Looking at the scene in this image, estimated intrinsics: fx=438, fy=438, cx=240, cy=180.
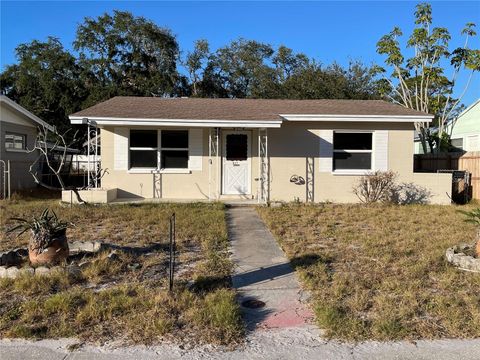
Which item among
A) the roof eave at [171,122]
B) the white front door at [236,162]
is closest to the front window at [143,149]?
the roof eave at [171,122]

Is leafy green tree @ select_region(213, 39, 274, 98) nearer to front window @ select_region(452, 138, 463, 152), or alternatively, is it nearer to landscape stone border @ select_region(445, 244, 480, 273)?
front window @ select_region(452, 138, 463, 152)

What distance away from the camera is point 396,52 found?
2147 cm

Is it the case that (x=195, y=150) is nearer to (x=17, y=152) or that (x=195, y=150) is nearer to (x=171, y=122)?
(x=171, y=122)

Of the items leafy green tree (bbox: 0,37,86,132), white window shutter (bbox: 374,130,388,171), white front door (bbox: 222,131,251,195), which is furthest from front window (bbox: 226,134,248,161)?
leafy green tree (bbox: 0,37,86,132)

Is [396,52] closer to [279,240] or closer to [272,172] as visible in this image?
[272,172]

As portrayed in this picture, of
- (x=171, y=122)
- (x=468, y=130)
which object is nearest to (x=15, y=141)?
(x=171, y=122)

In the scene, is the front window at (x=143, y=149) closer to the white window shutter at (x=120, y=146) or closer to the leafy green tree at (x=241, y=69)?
the white window shutter at (x=120, y=146)

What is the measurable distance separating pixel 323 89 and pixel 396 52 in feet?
30.4

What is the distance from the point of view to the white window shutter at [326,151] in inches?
535

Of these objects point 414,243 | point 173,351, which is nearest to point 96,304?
point 173,351

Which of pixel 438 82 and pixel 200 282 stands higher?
pixel 438 82

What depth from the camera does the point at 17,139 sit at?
17.0 metres

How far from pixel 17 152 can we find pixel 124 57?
52.1ft

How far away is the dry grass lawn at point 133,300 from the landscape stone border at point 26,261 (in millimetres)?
145
